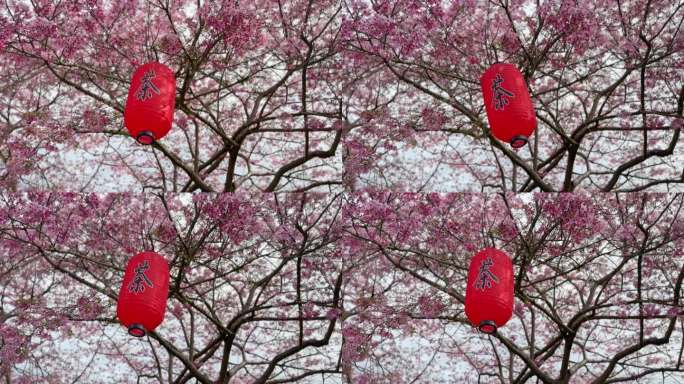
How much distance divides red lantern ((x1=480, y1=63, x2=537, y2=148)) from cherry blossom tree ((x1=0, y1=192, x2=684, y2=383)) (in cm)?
143

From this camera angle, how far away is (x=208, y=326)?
17.2ft

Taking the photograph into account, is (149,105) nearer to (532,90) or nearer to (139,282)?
(139,282)

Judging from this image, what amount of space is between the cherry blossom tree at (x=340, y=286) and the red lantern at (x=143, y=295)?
115 centimetres

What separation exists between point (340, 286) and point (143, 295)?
6.09ft

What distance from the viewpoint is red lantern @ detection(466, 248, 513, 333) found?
2941mm

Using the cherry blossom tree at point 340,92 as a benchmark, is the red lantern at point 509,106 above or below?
below

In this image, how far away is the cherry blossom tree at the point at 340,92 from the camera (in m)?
4.33

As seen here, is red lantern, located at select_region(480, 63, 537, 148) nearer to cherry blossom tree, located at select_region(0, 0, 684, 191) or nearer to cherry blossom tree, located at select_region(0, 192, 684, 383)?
cherry blossom tree, located at select_region(0, 0, 684, 191)

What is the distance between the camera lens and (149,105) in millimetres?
3004

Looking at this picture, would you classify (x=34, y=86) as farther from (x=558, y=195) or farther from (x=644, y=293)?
(x=644, y=293)

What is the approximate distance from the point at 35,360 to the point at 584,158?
4.29m

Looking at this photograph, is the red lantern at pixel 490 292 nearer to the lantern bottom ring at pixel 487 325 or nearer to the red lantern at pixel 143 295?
the lantern bottom ring at pixel 487 325

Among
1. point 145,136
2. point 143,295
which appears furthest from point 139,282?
point 145,136

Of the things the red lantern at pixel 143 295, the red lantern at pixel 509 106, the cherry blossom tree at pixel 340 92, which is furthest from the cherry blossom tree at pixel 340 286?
the red lantern at pixel 509 106
